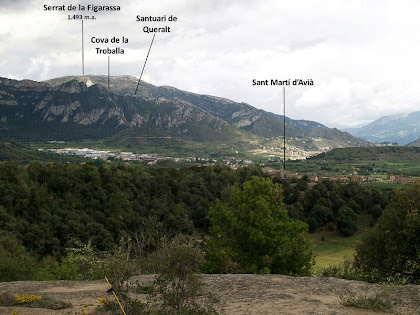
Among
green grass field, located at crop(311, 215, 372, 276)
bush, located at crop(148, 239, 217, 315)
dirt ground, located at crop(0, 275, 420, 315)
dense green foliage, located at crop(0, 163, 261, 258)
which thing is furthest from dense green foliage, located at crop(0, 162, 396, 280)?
bush, located at crop(148, 239, 217, 315)

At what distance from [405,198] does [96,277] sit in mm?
18478

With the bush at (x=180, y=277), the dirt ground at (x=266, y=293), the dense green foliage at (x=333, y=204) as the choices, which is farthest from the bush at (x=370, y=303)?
the dense green foliage at (x=333, y=204)

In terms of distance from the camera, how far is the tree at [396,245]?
20.8m

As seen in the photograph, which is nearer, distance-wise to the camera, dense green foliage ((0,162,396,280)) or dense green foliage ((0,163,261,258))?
dense green foliage ((0,162,396,280))

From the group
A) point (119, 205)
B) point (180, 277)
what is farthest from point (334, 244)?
point (180, 277)

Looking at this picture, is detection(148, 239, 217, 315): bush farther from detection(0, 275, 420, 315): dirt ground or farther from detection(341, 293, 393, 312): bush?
detection(341, 293, 393, 312): bush

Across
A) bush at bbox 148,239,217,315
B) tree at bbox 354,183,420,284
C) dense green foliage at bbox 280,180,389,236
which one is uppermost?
bush at bbox 148,239,217,315

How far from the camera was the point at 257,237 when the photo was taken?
2175cm

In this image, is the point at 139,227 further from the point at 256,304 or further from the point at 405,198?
the point at 256,304

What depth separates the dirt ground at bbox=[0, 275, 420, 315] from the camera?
448 inches

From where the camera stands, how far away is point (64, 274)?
2453 cm

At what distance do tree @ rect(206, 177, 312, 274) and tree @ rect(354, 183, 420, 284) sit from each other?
3.81 metres

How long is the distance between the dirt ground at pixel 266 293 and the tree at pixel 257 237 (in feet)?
18.7

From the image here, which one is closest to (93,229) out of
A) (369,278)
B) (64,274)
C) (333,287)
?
(64,274)
